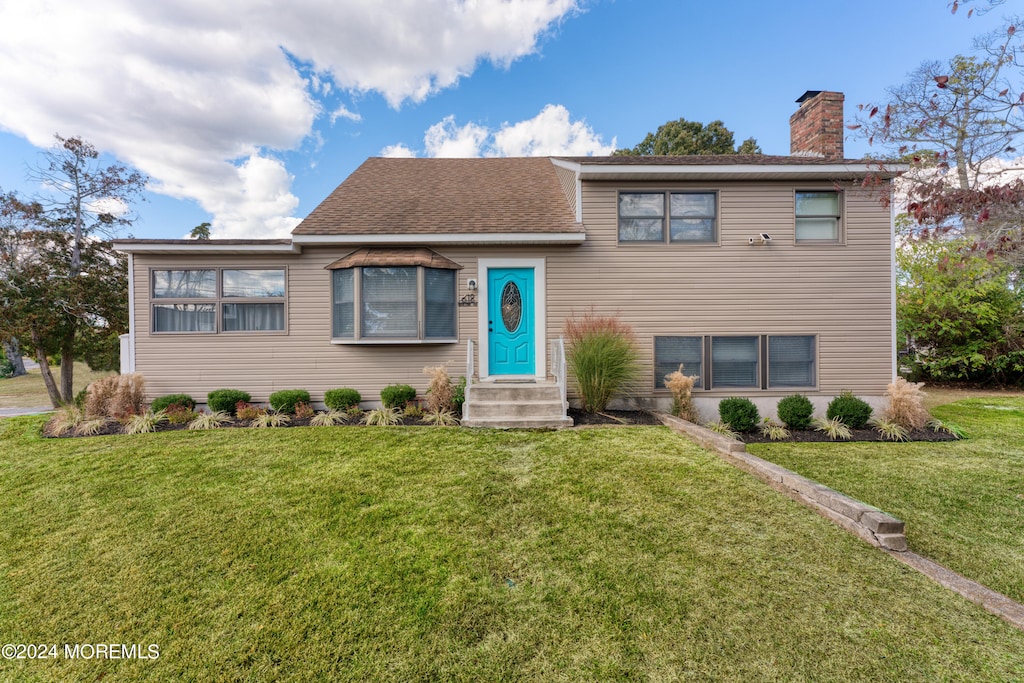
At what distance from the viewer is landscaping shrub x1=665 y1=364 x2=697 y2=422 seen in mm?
6598

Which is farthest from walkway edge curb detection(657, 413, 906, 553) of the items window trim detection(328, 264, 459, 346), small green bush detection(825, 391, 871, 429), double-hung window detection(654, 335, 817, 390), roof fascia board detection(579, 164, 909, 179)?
window trim detection(328, 264, 459, 346)

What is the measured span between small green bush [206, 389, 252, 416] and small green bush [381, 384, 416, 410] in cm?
263

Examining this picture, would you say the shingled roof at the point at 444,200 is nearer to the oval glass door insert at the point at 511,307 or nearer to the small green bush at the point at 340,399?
the oval glass door insert at the point at 511,307

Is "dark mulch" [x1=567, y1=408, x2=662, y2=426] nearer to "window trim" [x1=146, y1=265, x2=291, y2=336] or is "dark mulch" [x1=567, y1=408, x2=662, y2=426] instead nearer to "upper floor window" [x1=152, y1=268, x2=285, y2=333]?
"window trim" [x1=146, y1=265, x2=291, y2=336]

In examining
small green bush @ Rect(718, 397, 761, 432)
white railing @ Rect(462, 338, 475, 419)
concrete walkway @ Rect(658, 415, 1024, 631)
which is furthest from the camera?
small green bush @ Rect(718, 397, 761, 432)

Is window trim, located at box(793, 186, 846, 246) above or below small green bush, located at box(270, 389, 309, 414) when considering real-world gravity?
above

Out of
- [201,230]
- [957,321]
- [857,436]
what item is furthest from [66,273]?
[957,321]

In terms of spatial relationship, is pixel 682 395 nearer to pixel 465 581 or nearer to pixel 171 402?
pixel 465 581

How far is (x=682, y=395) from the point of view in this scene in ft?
21.8

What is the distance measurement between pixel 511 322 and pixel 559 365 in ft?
4.52

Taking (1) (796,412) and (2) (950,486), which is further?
(1) (796,412)

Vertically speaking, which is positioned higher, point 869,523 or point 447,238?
point 447,238

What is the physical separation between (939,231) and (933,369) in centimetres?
1109

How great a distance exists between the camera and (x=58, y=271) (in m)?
9.52
